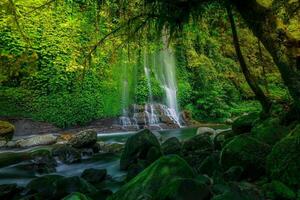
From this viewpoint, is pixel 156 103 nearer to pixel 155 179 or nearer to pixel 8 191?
pixel 8 191

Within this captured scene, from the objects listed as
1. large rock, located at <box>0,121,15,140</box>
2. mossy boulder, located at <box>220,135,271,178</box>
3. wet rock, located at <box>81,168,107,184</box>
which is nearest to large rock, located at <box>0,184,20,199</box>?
wet rock, located at <box>81,168,107,184</box>

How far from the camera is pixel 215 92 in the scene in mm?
25109

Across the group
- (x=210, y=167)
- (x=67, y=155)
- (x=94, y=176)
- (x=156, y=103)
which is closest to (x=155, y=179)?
(x=210, y=167)

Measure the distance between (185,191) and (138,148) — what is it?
4.57 m

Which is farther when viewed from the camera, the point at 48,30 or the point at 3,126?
the point at 48,30

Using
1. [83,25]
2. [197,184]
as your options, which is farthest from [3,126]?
[197,184]

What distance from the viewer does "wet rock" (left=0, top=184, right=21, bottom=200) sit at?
21.6 feet

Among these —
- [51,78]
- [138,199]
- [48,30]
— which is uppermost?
[48,30]

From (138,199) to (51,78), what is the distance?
1691 centimetres

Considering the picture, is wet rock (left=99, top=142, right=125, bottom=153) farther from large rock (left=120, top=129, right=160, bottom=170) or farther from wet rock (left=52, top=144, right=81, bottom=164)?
large rock (left=120, top=129, right=160, bottom=170)

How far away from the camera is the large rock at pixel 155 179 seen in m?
4.67

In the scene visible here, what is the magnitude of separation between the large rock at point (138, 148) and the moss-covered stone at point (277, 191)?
4.11 meters

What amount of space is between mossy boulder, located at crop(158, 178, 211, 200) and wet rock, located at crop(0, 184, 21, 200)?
11.7 feet

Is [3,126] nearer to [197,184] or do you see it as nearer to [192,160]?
[192,160]
